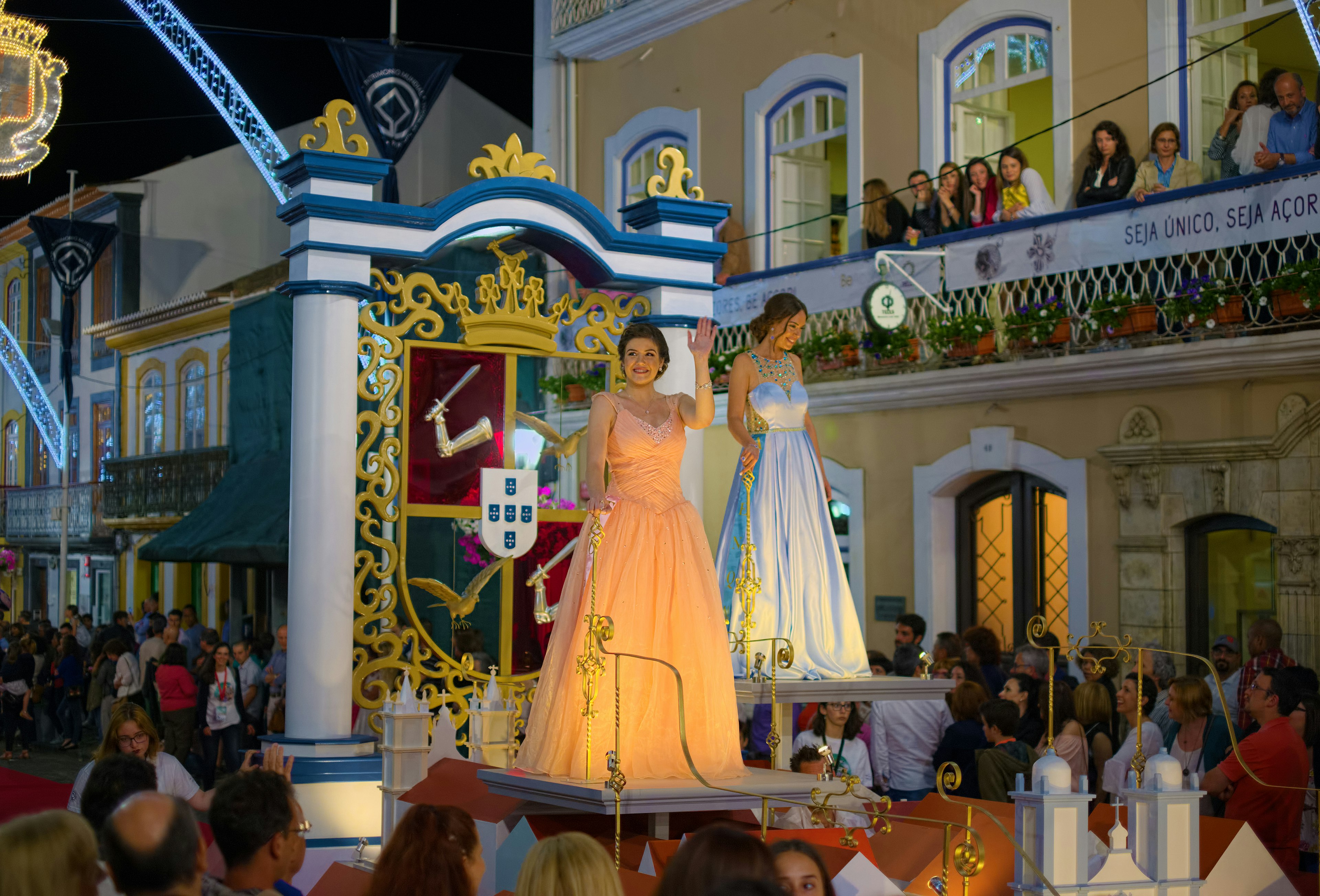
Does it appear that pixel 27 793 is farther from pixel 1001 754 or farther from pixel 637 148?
pixel 637 148

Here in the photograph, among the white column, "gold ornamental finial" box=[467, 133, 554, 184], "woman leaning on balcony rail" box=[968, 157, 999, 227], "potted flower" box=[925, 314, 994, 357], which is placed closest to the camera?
the white column

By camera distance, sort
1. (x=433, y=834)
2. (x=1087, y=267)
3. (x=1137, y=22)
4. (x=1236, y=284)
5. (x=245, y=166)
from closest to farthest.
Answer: (x=433, y=834)
(x=1236, y=284)
(x=1087, y=267)
(x=1137, y=22)
(x=245, y=166)

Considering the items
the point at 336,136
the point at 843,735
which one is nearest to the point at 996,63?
the point at 336,136

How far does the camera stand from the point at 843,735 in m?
8.53

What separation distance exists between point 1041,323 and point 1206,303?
1.60 meters

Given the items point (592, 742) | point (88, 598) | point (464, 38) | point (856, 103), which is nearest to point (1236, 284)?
point (856, 103)

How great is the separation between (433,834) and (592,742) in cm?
217

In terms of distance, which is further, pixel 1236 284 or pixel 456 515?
pixel 1236 284

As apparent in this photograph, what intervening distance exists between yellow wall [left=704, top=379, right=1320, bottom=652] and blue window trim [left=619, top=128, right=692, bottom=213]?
11.8 ft

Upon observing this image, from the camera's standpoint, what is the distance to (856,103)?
1608 cm

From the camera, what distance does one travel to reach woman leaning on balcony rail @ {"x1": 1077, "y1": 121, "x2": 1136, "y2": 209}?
13.2 meters

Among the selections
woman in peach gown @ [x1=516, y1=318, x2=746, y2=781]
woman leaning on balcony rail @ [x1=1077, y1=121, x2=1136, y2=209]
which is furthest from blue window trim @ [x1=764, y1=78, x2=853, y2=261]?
woman in peach gown @ [x1=516, y1=318, x2=746, y2=781]

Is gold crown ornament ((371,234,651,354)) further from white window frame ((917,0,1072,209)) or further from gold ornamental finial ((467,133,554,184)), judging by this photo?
white window frame ((917,0,1072,209))

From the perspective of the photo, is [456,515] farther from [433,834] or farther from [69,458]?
[69,458]
